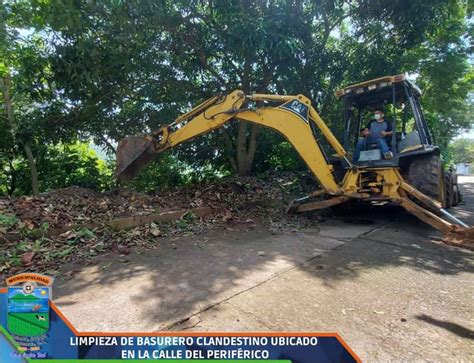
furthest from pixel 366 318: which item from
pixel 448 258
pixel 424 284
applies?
pixel 448 258

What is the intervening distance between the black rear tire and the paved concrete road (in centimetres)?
98

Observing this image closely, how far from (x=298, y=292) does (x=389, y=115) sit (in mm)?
5197

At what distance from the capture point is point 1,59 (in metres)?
7.84

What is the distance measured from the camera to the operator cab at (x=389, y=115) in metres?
5.38

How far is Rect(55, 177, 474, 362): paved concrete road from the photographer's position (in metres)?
2.14

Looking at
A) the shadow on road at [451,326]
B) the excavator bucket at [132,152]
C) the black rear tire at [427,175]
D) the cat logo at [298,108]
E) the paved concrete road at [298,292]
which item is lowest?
the shadow on road at [451,326]

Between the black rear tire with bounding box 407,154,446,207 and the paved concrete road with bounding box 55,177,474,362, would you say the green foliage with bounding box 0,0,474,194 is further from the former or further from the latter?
the paved concrete road with bounding box 55,177,474,362

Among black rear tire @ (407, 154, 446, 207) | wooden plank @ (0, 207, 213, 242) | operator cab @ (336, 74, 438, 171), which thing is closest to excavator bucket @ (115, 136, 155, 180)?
wooden plank @ (0, 207, 213, 242)

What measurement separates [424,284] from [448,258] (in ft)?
3.68

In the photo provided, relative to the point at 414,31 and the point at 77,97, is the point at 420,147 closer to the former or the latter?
the point at 414,31

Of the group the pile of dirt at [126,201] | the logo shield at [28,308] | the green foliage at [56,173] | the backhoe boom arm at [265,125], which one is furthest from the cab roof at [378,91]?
the green foliage at [56,173]

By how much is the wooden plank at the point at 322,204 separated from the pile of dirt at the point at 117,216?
203 mm

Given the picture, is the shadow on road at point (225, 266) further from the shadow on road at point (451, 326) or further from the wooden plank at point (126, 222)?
the wooden plank at point (126, 222)

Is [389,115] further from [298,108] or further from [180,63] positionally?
[180,63]
